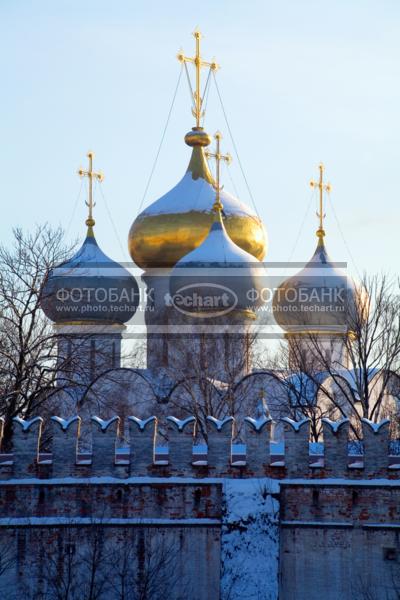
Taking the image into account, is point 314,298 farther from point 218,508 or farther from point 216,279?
point 218,508

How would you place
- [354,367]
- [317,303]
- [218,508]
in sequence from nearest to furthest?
[218,508], [354,367], [317,303]

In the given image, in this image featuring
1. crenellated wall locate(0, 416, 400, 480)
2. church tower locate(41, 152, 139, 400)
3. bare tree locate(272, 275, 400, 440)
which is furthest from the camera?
church tower locate(41, 152, 139, 400)

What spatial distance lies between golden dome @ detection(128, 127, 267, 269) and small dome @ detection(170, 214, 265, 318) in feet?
9.40

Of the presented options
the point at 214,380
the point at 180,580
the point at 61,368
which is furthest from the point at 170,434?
the point at 214,380

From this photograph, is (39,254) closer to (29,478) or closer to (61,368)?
(61,368)

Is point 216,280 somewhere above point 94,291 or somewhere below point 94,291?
below

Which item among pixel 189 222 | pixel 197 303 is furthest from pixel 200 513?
pixel 189 222

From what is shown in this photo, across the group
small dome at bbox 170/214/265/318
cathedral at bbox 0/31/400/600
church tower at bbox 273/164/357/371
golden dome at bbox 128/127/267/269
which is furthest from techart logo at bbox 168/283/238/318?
cathedral at bbox 0/31/400/600

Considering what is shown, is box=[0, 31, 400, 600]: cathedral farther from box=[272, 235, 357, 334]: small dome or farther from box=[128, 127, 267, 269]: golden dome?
box=[128, 127, 267, 269]: golden dome

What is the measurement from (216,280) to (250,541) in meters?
20.5

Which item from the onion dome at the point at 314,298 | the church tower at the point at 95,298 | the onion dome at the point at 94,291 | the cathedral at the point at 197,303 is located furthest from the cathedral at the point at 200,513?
the onion dome at the point at 314,298

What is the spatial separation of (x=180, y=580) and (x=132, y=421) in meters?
2.15

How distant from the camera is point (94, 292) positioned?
4047 cm

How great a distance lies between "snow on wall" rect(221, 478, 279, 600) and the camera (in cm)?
1792
